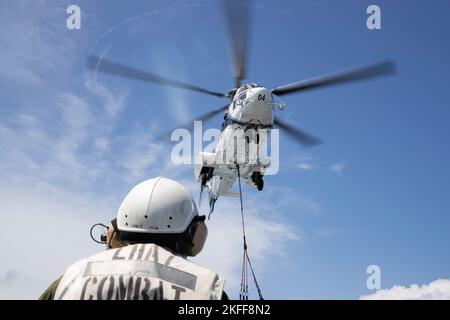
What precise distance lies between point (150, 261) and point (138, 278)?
197 mm

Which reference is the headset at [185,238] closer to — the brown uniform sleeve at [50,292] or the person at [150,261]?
the person at [150,261]

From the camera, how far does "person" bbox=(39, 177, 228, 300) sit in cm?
390

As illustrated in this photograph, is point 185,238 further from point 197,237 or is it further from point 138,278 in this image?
point 138,278

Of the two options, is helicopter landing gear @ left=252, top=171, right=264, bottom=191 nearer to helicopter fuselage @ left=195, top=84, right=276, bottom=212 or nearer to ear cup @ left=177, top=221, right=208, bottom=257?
helicopter fuselage @ left=195, top=84, right=276, bottom=212

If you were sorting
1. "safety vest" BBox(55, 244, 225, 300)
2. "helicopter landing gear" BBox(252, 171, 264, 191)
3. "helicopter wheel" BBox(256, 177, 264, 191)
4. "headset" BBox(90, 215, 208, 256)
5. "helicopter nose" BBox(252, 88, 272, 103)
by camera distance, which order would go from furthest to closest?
"helicopter wheel" BBox(256, 177, 264, 191) → "helicopter landing gear" BBox(252, 171, 264, 191) → "helicopter nose" BBox(252, 88, 272, 103) → "headset" BBox(90, 215, 208, 256) → "safety vest" BBox(55, 244, 225, 300)

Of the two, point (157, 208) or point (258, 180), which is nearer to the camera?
point (157, 208)

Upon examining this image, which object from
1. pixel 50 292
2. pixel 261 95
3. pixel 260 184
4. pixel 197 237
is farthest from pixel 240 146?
pixel 50 292

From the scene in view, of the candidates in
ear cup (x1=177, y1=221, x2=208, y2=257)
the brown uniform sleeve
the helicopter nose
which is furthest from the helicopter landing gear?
the brown uniform sleeve

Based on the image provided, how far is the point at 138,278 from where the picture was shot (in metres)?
3.89

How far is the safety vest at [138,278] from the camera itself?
153 inches

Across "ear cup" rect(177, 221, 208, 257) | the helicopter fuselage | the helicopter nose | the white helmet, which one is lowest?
"ear cup" rect(177, 221, 208, 257)

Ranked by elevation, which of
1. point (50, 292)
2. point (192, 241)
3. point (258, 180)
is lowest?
point (50, 292)
